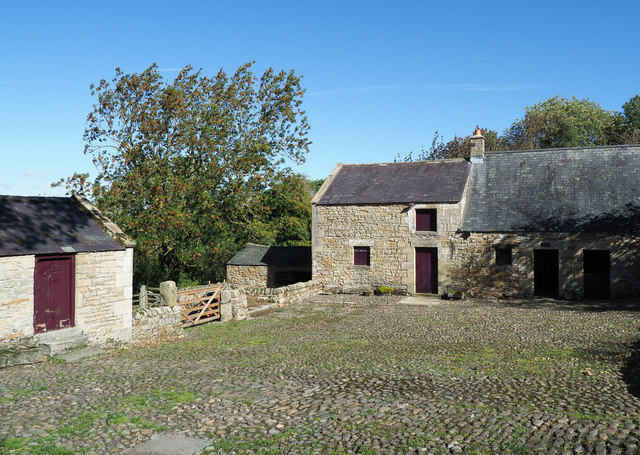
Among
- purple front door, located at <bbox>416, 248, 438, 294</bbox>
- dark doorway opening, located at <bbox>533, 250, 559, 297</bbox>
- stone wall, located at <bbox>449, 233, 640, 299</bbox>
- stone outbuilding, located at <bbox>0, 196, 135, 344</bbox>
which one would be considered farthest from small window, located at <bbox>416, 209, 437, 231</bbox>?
stone outbuilding, located at <bbox>0, 196, 135, 344</bbox>

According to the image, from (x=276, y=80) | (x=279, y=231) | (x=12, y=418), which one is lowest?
(x=12, y=418)

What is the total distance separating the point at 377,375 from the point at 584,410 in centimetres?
366

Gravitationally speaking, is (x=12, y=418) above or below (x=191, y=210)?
below

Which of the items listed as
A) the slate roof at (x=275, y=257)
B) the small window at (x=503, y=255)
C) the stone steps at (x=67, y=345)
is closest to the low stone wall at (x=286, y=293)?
the slate roof at (x=275, y=257)

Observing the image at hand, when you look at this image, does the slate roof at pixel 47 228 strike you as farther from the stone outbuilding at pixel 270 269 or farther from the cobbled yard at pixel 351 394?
the stone outbuilding at pixel 270 269

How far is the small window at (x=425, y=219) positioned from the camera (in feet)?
78.3

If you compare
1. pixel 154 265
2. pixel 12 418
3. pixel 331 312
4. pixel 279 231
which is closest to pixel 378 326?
pixel 331 312

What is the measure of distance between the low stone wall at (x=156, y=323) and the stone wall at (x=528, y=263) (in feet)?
42.8

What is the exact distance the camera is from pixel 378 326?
15789mm

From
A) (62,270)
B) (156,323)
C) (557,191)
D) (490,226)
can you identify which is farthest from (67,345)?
(557,191)

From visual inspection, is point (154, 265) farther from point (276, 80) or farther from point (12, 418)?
point (12, 418)

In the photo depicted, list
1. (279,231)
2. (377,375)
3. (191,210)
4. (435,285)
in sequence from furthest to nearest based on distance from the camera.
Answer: (279,231), (191,210), (435,285), (377,375)

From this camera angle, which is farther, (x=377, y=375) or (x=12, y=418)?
(x=377, y=375)

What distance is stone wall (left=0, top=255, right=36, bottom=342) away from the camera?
10953 millimetres
